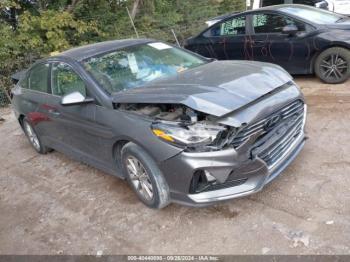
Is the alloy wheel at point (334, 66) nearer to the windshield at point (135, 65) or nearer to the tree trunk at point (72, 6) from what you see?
Result: the windshield at point (135, 65)

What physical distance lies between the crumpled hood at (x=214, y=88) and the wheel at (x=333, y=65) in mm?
2696

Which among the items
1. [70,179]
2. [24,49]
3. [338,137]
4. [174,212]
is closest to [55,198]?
[70,179]

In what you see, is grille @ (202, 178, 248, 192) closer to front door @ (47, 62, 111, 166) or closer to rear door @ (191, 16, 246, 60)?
front door @ (47, 62, 111, 166)

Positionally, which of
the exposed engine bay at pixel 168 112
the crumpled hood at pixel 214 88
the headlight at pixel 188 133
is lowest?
the headlight at pixel 188 133

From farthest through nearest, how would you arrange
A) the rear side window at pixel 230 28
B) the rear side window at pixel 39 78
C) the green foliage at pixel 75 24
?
the green foliage at pixel 75 24 → the rear side window at pixel 230 28 → the rear side window at pixel 39 78

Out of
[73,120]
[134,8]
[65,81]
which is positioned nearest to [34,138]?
[65,81]

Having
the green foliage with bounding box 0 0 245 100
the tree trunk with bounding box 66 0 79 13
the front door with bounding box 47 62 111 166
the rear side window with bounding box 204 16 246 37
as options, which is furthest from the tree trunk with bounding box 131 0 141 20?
the front door with bounding box 47 62 111 166

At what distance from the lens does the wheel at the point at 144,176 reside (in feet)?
11.0

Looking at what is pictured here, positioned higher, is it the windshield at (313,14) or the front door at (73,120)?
the windshield at (313,14)

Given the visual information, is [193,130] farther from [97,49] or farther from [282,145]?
[97,49]

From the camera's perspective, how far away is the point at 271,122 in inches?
133

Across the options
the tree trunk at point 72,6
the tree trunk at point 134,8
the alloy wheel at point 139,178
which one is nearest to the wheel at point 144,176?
the alloy wheel at point 139,178

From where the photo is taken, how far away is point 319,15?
6746 millimetres

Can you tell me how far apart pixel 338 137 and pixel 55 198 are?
3.48 metres
